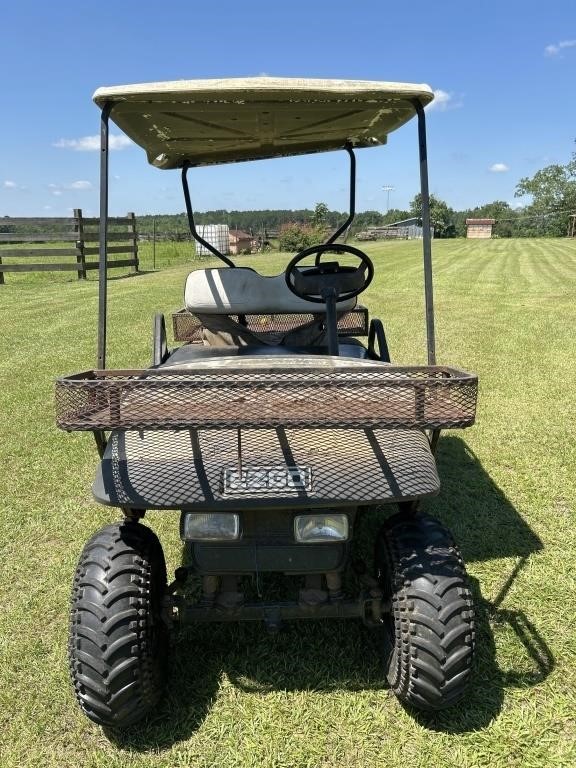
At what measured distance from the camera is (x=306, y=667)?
2.38 m

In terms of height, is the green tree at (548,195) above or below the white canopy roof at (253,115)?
above

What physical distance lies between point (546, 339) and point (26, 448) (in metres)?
6.49

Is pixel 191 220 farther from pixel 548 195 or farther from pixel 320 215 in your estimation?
pixel 548 195

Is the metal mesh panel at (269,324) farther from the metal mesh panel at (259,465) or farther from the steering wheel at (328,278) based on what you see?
the metal mesh panel at (259,465)

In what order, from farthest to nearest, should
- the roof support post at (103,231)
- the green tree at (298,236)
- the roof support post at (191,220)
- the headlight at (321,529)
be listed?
the green tree at (298,236) → the roof support post at (191,220) → the roof support post at (103,231) → the headlight at (321,529)

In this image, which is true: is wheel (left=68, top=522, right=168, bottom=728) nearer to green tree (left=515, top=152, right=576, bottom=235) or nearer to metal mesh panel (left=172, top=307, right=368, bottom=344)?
metal mesh panel (left=172, top=307, right=368, bottom=344)

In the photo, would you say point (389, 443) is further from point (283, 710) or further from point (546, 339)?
point (546, 339)

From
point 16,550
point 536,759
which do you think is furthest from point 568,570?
point 16,550

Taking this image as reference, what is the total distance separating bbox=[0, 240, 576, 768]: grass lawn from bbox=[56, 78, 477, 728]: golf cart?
0.16m

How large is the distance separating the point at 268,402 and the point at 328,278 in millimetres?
1419

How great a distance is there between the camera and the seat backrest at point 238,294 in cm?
331

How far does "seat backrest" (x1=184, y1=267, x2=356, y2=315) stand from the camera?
331 cm

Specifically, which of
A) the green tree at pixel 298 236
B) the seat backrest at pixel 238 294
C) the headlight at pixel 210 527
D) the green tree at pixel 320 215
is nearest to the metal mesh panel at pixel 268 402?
the headlight at pixel 210 527

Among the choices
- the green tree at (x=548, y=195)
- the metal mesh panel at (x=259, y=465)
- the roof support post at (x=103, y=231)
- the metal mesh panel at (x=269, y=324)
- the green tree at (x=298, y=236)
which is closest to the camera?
the metal mesh panel at (x=259, y=465)
